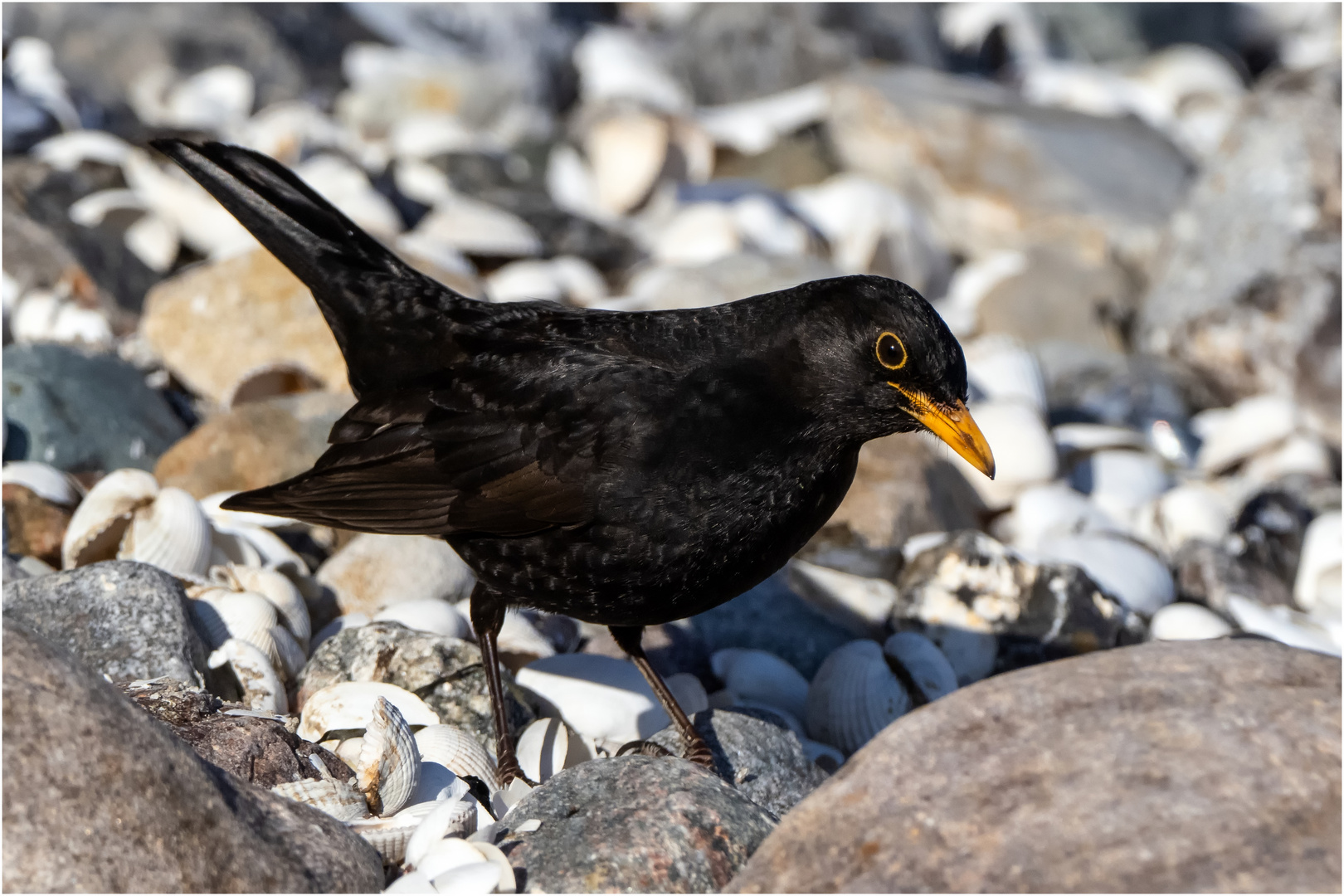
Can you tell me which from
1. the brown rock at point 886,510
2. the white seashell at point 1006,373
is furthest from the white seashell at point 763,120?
the brown rock at point 886,510

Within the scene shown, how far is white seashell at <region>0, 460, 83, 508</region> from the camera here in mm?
4777

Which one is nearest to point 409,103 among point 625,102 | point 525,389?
point 625,102

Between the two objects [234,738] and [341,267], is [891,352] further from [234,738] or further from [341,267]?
[341,267]

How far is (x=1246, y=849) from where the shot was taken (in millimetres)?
2406

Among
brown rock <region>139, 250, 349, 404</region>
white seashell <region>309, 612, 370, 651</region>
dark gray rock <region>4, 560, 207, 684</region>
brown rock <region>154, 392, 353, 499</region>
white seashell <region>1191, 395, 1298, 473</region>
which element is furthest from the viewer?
white seashell <region>1191, 395, 1298, 473</region>

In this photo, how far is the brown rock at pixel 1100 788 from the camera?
95.3 inches

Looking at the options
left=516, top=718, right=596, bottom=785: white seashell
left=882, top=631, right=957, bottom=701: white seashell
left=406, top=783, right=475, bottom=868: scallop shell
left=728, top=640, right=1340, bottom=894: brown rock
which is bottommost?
left=882, top=631, right=957, bottom=701: white seashell

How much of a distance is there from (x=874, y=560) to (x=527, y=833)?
3.02 metres

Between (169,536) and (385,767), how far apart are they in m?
1.70

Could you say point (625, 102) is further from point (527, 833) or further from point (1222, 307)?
point (527, 833)

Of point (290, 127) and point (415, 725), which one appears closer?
point (415, 725)

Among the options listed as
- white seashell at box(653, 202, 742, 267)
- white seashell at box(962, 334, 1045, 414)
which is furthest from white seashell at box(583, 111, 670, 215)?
white seashell at box(962, 334, 1045, 414)

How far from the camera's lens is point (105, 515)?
4.58m

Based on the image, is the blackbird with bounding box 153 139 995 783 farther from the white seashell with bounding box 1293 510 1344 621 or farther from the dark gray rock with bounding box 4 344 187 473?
the white seashell with bounding box 1293 510 1344 621
